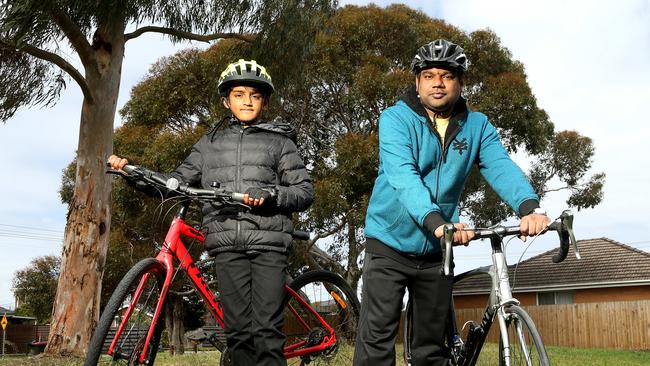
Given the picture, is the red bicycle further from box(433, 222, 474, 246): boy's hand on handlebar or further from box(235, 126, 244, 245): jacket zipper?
box(433, 222, 474, 246): boy's hand on handlebar

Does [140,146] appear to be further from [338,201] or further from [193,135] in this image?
[338,201]

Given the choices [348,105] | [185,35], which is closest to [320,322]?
[185,35]

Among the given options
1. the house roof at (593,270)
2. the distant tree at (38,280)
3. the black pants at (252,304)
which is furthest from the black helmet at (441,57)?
the distant tree at (38,280)

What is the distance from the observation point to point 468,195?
24.2m

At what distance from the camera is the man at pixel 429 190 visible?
11.7 feet

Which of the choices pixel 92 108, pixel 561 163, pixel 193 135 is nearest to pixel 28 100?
pixel 92 108

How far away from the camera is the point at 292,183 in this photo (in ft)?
14.5

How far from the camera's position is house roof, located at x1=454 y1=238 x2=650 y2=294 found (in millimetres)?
31203

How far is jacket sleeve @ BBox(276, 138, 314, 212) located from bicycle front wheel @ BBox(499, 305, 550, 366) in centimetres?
156

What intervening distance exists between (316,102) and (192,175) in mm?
19428

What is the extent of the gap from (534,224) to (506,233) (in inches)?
5.2

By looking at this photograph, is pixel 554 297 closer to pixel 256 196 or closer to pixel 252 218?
pixel 252 218

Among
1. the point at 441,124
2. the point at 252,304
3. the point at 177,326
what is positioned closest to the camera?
the point at 441,124

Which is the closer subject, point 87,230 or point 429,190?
point 429,190
